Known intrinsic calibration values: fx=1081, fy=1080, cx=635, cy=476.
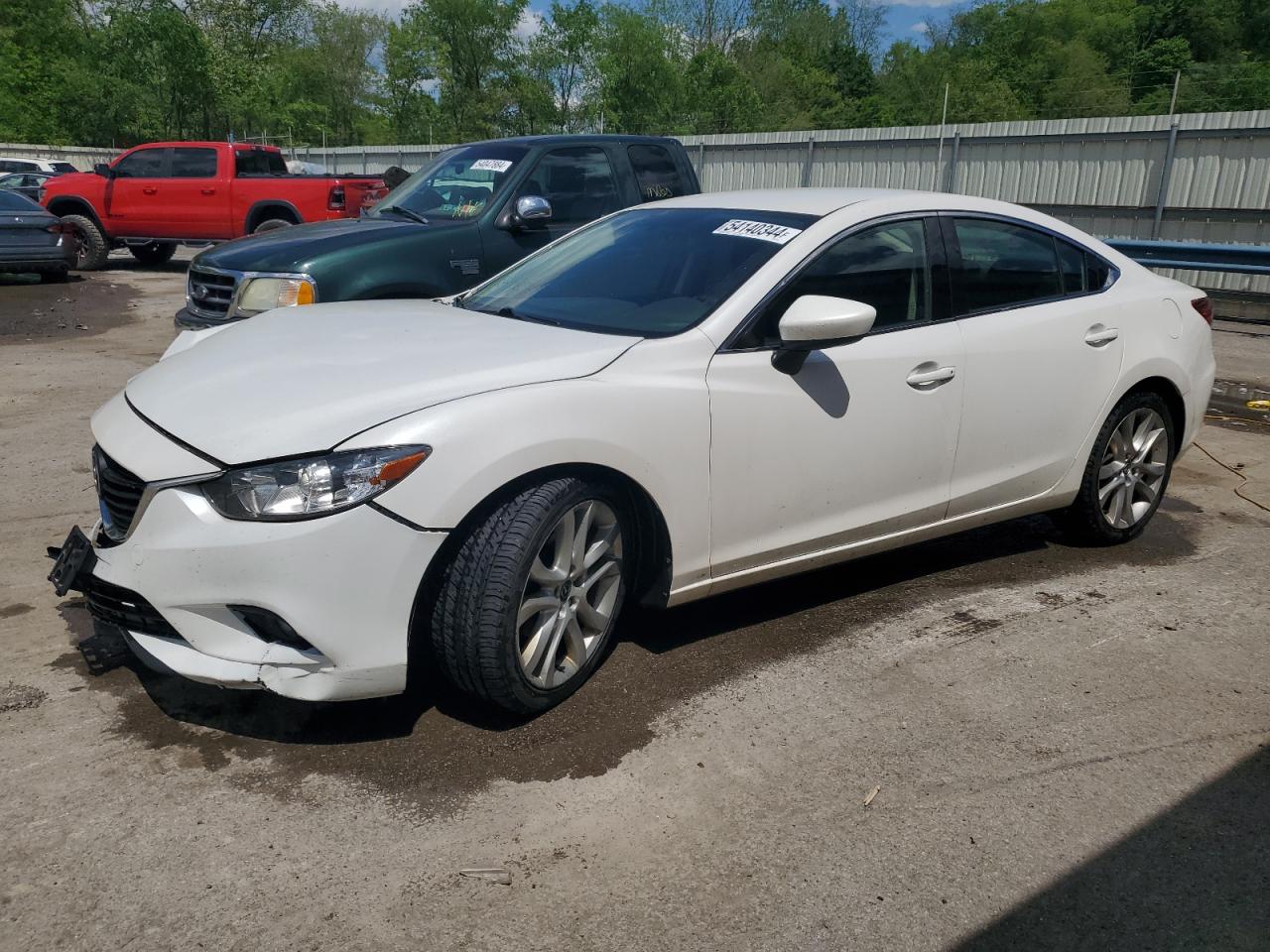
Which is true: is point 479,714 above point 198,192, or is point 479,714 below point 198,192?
below

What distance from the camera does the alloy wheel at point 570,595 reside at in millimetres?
3240

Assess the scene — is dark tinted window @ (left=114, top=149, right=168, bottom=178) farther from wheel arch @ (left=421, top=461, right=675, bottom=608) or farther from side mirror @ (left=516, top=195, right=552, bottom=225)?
wheel arch @ (left=421, top=461, right=675, bottom=608)

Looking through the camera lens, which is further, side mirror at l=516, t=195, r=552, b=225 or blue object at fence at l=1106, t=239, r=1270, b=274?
blue object at fence at l=1106, t=239, r=1270, b=274

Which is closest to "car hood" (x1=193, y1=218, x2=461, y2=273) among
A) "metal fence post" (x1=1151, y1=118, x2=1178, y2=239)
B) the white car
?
the white car

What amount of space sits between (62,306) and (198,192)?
11.2 feet

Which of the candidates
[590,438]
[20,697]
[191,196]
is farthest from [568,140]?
[191,196]

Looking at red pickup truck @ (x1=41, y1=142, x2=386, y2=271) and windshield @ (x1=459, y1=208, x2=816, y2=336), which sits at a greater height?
windshield @ (x1=459, y1=208, x2=816, y2=336)

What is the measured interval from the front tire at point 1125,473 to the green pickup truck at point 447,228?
3.65 meters

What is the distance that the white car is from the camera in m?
2.91

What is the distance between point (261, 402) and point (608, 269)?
1615mm

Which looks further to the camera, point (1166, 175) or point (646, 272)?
point (1166, 175)

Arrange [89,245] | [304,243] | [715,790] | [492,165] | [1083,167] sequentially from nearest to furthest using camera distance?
1. [715,790]
2. [304,243]
3. [492,165]
4. [1083,167]
5. [89,245]

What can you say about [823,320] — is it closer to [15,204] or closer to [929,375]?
[929,375]

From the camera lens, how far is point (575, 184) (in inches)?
299
